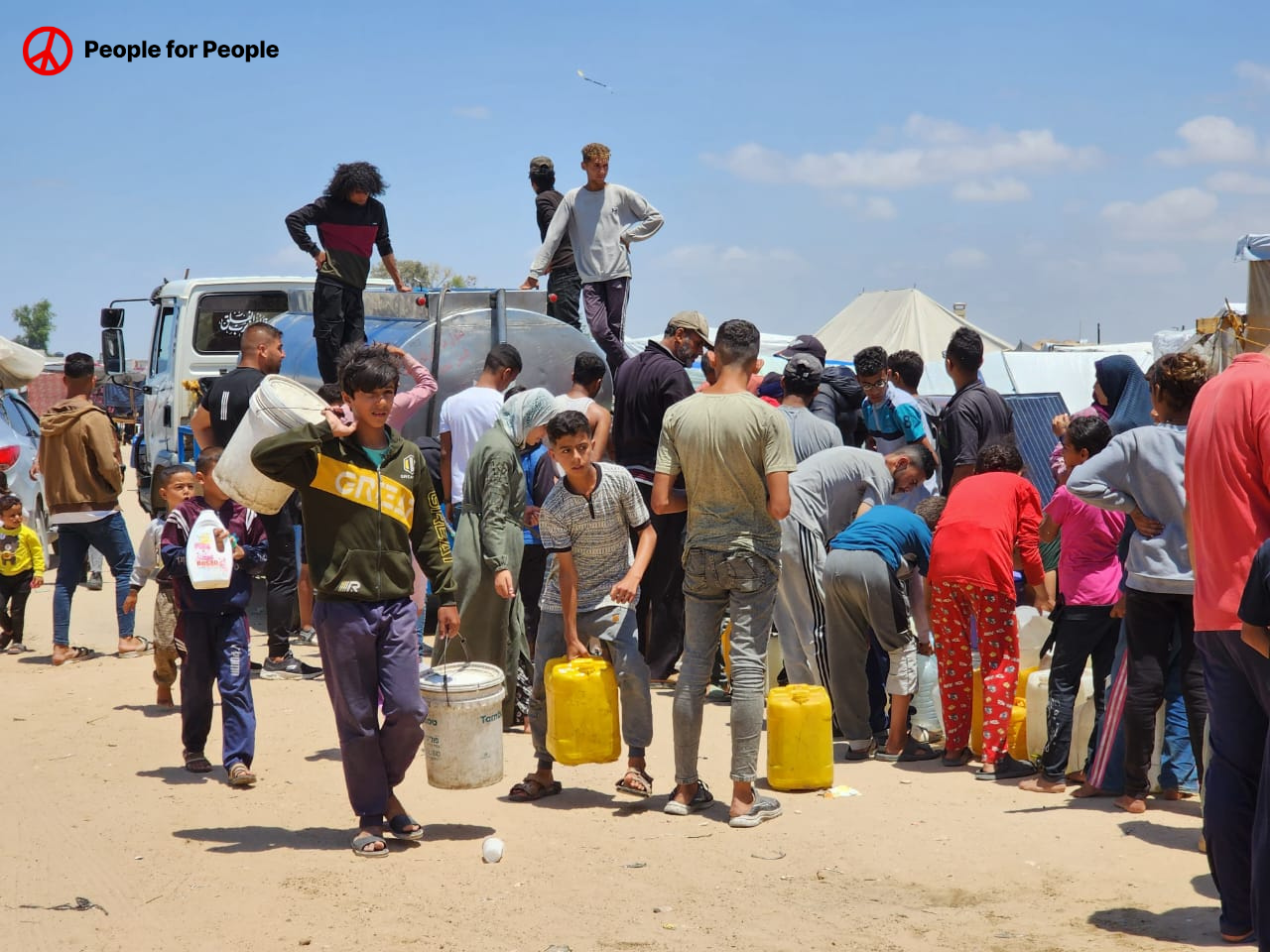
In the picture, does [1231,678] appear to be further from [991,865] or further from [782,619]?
[782,619]

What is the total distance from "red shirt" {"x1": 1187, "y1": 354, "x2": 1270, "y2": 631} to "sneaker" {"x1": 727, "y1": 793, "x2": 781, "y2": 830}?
224 centimetres

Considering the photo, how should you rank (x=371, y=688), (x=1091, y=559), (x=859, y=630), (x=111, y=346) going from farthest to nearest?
(x=111, y=346), (x=859, y=630), (x=1091, y=559), (x=371, y=688)

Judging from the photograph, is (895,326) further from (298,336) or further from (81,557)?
(81,557)

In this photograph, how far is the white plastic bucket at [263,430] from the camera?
18.2 feet

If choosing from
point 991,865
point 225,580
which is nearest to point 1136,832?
point 991,865

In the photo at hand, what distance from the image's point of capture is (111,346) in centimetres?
1611

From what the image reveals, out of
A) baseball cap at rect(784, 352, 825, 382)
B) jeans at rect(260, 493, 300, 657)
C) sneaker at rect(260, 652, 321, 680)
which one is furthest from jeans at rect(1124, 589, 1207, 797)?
jeans at rect(260, 493, 300, 657)

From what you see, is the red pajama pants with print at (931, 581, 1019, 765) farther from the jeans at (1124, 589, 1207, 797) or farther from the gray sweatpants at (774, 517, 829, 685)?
the jeans at (1124, 589, 1207, 797)

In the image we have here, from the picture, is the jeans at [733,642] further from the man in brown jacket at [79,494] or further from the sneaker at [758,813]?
the man in brown jacket at [79,494]

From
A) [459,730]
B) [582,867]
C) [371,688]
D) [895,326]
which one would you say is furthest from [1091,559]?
[895,326]

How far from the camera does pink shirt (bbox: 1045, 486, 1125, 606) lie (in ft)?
21.0

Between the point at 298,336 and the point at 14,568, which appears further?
the point at 298,336

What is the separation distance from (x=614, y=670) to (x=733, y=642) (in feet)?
2.01

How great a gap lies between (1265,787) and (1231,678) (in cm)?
43
